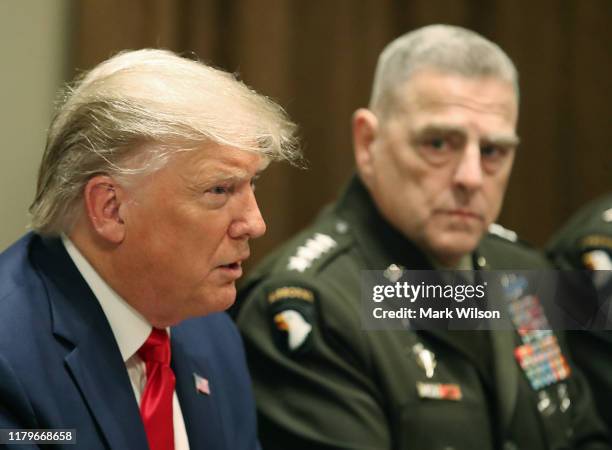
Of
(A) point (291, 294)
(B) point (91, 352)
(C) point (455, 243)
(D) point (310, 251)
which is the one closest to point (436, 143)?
(C) point (455, 243)

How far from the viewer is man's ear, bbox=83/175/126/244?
1.51 m

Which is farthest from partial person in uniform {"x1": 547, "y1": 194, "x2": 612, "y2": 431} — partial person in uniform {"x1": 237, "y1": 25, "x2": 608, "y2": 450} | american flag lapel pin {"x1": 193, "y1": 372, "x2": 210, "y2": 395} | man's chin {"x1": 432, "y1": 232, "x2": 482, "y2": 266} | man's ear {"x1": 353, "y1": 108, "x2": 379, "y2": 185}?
american flag lapel pin {"x1": 193, "y1": 372, "x2": 210, "y2": 395}

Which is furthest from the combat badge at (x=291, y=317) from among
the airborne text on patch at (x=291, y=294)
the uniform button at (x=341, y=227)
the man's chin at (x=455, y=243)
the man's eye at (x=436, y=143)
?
the man's eye at (x=436, y=143)

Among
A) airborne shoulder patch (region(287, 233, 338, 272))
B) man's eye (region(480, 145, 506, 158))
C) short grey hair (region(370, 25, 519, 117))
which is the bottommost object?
airborne shoulder patch (region(287, 233, 338, 272))

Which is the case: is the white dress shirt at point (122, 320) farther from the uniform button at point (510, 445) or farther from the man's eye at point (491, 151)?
the man's eye at point (491, 151)

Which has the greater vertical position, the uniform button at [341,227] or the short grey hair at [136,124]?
the short grey hair at [136,124]

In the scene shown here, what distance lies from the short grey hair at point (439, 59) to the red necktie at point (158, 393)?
0.85m

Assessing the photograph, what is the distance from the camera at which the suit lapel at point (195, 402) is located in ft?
5.30

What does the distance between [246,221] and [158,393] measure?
0.31 metres

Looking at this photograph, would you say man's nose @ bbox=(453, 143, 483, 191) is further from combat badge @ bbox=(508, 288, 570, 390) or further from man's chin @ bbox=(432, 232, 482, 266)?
combat badge @ bbox=(508, 288, 570, 390)

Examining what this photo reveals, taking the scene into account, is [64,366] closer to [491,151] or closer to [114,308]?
[114,308]

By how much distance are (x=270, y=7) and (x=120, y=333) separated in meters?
1.32

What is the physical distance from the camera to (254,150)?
5.08 feet

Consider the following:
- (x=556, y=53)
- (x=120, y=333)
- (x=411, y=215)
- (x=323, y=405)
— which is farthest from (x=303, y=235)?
(x=556, y=53)
